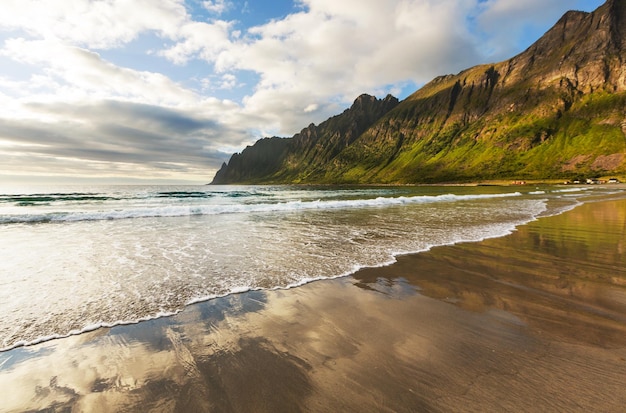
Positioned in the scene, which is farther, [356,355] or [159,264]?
[159,264]

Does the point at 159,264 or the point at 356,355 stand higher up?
the point at 356,355

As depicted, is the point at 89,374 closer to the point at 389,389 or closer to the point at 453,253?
the point at 389,389

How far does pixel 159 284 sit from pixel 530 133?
239 m

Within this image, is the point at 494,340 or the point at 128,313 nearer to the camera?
the point at 494,340

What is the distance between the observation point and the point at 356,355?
4152 mm

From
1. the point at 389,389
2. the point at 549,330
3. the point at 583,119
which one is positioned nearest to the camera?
the point at 389,389

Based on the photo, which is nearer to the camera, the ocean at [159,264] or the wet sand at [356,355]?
the wet sand at [356,355]

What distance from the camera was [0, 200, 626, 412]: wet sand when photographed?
128 inches

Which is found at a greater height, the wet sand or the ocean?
the wet sand

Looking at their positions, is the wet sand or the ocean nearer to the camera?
the wet sand

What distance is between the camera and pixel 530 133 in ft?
614

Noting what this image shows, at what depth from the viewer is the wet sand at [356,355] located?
3250 mm

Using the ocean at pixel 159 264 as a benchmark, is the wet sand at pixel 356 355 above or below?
above

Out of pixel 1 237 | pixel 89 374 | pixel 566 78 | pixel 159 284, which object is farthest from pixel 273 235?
pixel 566 78
